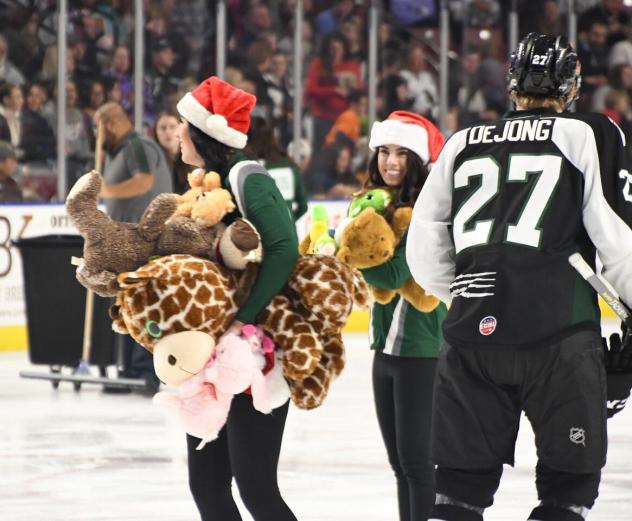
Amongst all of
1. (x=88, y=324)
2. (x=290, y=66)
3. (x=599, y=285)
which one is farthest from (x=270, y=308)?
(x=290, y=66)

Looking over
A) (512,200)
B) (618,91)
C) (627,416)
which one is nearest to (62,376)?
(627,416)

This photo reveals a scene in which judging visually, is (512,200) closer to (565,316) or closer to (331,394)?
(565,316)

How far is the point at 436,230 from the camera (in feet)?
11.2

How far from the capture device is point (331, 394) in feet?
26.9

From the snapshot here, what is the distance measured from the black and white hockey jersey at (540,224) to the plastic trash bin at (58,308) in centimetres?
529

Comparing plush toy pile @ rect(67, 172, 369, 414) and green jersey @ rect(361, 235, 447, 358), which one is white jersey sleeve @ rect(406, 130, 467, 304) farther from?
green jersey @ rect(361, 235, 447, 358)

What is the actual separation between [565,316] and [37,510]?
2.58m

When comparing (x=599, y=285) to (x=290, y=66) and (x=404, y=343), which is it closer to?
(x=404, y=343)

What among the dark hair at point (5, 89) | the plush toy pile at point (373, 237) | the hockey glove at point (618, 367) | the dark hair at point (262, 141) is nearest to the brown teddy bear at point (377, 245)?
the plush toy pile at point (373, 237)

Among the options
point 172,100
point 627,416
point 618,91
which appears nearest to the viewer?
point 627,416

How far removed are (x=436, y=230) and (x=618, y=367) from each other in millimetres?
510

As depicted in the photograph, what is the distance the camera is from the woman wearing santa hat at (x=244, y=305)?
3.45m

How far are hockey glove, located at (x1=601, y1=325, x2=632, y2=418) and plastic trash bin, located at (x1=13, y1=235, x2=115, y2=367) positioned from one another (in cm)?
534

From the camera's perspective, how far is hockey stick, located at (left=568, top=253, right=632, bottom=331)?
3.16 meters
